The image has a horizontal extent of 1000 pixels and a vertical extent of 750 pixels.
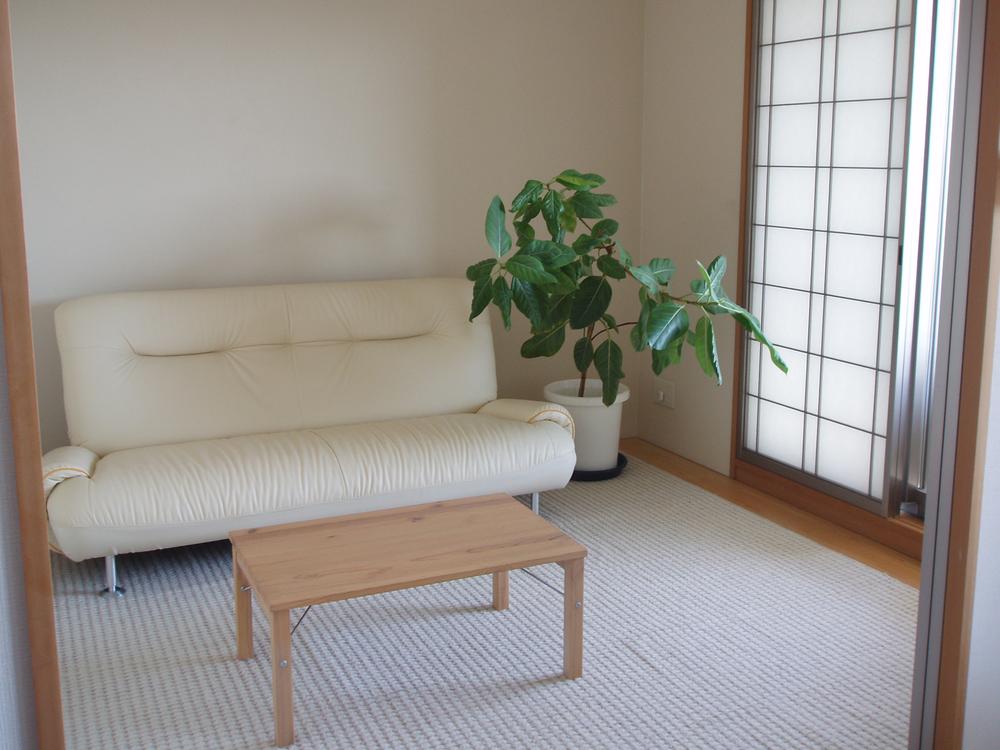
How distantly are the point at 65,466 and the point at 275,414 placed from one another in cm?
82

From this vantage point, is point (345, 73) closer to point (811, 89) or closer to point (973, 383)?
point (811, 89)

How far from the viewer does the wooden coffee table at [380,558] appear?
2.48 meters

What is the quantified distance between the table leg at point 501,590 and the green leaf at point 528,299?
3.58ft

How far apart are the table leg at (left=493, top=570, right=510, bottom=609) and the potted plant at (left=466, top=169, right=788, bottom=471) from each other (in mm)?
1008

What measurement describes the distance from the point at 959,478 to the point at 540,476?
2.00m

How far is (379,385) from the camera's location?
13.3ft

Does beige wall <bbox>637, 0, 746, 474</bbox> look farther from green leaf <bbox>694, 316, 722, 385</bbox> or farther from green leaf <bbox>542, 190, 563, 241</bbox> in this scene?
green leaf <bbox>542, 190, 563, 241</bbox>

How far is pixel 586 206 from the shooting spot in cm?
406

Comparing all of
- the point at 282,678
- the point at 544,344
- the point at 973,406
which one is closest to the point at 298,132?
the point at 544,344

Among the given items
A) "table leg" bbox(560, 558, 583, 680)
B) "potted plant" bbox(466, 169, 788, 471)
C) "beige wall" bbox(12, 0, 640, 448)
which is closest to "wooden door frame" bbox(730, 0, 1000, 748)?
"table leg" bbox(560, 558, 583, 680)

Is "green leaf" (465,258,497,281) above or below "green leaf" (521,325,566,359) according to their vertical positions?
above

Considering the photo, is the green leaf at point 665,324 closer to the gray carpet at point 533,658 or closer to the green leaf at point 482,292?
the green leaf at point 482,292

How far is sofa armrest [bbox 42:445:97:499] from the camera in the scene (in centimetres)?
323

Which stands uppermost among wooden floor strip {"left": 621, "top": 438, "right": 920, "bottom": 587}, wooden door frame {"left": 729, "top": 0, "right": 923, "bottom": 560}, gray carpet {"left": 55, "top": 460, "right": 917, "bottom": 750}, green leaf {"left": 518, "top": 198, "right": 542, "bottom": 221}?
green leaf {"left": 518, "top": 198, "right": 542, "bottom": 221}
